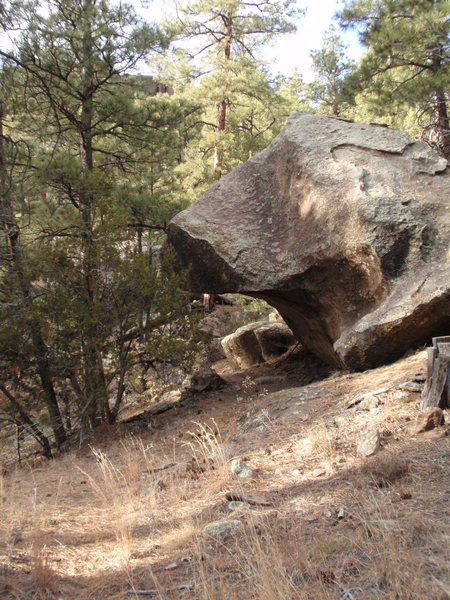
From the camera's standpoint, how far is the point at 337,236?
7.22 meters

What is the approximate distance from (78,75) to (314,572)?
9.50m

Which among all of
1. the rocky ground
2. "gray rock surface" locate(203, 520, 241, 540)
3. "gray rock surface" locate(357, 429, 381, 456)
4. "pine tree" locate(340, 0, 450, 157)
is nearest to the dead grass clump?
the rocky ground

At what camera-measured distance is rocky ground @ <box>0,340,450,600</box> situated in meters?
2.77

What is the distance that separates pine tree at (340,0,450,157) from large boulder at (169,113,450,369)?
123 inches

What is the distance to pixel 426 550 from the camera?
277cm

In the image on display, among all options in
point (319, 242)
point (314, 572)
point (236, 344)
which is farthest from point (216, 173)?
point (314, 572)

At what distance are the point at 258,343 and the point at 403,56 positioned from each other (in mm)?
6848

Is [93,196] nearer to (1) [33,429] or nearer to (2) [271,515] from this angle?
(1) [33,429]

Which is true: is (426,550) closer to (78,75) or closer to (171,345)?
(171,345)

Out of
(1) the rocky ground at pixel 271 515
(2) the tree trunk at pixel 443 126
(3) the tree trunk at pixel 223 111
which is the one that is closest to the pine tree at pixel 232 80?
(3) the tree trunk at pixel 223 111

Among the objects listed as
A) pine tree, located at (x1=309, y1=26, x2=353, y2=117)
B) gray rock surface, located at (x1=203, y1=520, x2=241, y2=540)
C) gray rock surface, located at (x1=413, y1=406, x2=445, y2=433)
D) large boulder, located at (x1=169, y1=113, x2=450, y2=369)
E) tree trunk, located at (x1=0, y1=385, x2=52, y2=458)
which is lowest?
tree trunk, located at (x1=0, y1=385, x2=52, y2=458)

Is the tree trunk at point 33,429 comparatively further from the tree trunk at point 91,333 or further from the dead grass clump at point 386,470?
the dead grass clump at point 386,470

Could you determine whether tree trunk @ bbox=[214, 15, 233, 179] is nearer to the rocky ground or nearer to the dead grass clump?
the rocky ground

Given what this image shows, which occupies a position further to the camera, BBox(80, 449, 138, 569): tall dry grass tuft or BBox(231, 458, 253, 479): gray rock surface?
BBox(231, 458, 253, 479): gray rock surface
